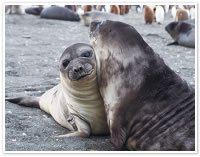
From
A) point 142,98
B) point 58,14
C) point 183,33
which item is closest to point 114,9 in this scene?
point 58,14

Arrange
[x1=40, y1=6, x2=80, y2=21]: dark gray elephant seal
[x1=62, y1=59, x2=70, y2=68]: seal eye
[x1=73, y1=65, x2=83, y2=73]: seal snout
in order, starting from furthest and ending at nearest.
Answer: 1. [x1=40, y1=6, x2=80, y2=21]: dark gray elephant seal
2. [x1=62, y1=59, x2=70, y2=68]: seal eye
3. [x1=73, y1=65, x2=83, y2=73]: seal snout

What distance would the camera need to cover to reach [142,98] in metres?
3.75

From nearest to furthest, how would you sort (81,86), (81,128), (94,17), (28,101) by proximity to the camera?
(81,86)
(81,128)
(28,101)
(94,17)

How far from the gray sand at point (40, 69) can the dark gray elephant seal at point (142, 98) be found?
0.34m

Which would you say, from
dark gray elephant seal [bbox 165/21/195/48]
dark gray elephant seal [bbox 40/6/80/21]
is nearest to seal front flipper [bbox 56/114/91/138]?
dark gray elephant seal [bbox 165/21/195/48]

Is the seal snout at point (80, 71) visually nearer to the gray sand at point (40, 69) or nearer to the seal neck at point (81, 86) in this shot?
the seal neck at point (81, 86)

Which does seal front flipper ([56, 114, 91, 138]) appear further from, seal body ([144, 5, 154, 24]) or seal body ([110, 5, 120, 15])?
seal body ([110, 5, 120, 15])

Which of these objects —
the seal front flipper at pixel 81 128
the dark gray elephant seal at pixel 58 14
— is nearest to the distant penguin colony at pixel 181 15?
the dark gray elephant seal at pixel 58 14

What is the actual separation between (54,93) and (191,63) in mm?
4051

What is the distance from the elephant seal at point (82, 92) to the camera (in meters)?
4.07

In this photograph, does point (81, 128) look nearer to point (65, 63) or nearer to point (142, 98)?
point (65, 63)

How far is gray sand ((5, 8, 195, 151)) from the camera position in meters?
4.04

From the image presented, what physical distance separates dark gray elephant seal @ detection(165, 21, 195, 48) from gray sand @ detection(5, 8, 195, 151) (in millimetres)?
248

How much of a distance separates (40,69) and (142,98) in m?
3.95
